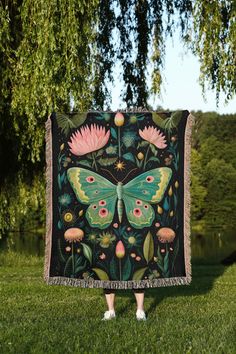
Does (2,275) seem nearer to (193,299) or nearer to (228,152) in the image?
(193,299)

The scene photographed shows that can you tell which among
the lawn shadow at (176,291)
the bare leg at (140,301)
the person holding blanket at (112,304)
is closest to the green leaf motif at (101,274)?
the person holding blanket at (112,304)

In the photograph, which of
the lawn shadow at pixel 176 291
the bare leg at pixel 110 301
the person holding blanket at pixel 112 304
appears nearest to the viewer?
the person holding blanket at pixel 112 304

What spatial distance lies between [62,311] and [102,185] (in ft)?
7.07

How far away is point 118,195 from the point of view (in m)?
7.98

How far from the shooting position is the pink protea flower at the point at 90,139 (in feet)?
26.3

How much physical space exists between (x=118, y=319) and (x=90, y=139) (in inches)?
80.0

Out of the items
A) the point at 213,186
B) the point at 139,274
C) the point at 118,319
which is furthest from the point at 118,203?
the point at 213,186

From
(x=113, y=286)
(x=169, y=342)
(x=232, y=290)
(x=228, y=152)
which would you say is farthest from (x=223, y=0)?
(x=228, y=152)

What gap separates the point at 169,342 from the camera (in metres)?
5.97

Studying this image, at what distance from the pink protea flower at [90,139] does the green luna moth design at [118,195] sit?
23 centimetres

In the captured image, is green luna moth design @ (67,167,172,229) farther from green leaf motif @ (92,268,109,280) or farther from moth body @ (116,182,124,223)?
green leaf motif @ (92,268,109,280)

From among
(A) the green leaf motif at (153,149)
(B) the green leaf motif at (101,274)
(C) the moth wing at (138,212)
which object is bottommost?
(B) the green leaf motif at (101,274)

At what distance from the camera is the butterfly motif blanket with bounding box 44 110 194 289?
8.02 metres

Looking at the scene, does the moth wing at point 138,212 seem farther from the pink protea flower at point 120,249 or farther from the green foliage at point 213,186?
the green foliage at point 213,186
